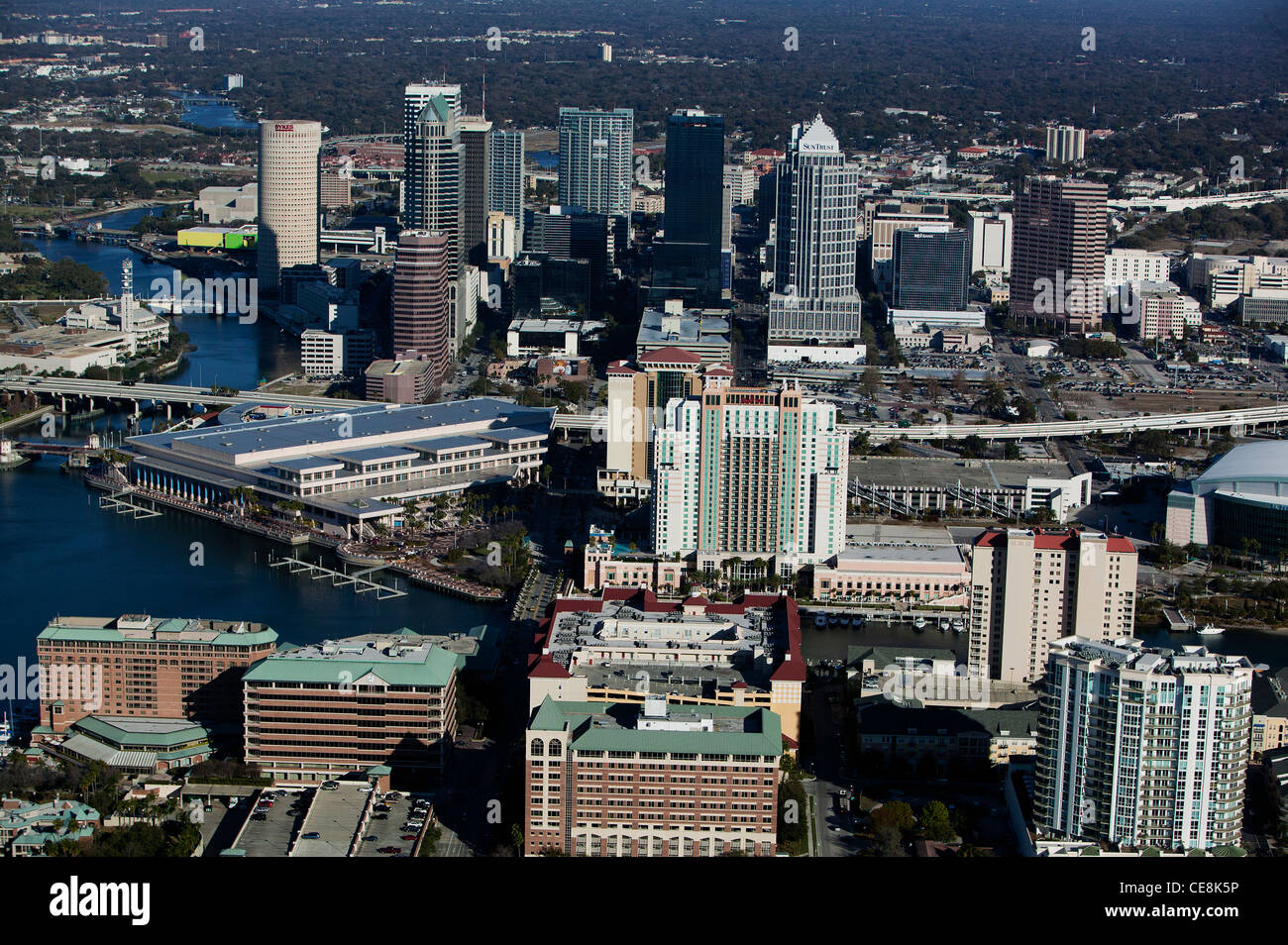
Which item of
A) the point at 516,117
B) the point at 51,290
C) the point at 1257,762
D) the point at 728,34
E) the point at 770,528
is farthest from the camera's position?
the point at 728,34

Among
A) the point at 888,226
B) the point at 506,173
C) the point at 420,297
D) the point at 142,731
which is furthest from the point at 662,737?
the point at 506,173

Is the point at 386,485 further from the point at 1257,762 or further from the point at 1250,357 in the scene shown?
the point at 1250,357

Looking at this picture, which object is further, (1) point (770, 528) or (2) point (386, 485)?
(2) point (386, 485)

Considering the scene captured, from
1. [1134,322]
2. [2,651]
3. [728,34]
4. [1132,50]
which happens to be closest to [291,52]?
[728,34]

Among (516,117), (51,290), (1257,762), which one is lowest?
(1257,762)

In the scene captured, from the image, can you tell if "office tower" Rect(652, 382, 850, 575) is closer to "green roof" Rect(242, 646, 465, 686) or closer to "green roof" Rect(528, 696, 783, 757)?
"green roof" Rect(242, 646, 465, 686)

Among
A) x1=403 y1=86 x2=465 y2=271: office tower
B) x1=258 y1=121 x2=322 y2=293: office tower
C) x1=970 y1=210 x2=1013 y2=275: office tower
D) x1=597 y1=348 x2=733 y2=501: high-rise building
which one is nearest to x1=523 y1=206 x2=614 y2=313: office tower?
x1=403 y1=86 x2=465 y2=271: office tower

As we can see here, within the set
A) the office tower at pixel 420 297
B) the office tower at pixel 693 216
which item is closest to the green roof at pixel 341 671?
the office tower at pixel 420 297
